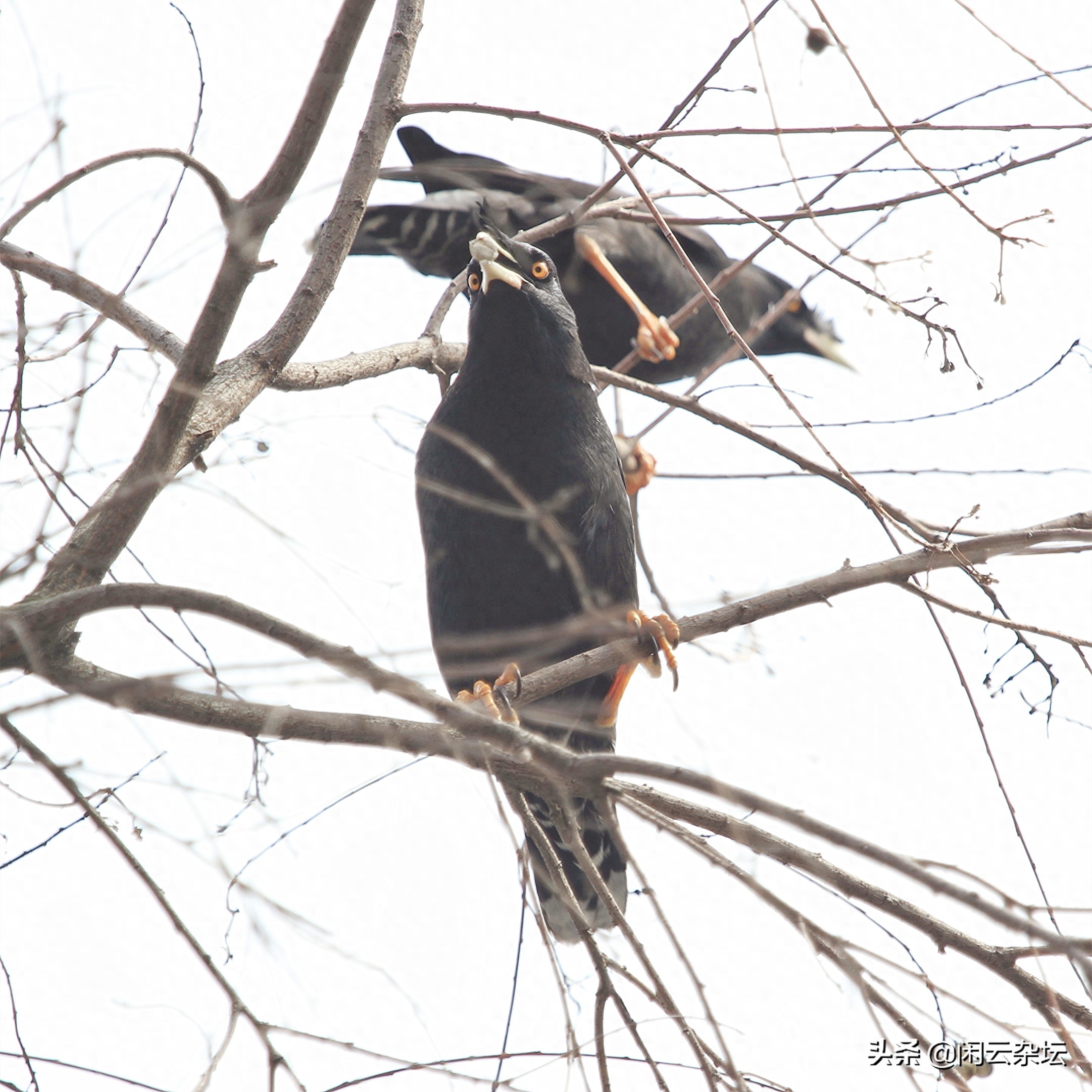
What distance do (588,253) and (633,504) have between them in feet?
5.98

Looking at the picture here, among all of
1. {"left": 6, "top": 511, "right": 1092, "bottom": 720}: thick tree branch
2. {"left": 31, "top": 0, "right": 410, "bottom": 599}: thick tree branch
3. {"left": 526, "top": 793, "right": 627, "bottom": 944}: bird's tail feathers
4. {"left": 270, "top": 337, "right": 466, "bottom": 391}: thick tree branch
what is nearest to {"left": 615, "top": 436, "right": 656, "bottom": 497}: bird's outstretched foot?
{"left": 270, "top": 337, "right": 466, "bottom": 391}: thick tree branch

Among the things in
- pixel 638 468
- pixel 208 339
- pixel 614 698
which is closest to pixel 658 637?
pixel 614 698

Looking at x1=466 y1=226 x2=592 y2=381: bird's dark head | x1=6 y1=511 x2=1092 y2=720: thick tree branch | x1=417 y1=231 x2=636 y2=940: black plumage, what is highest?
x1=466 y1=226 x2=592 y2=381: bird's dark head

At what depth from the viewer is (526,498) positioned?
335cm

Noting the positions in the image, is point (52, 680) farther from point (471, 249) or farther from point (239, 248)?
point (471, 249)

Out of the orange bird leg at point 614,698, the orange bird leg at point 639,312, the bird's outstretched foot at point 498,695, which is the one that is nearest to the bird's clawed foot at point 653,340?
the orange bird leg at point 639,312

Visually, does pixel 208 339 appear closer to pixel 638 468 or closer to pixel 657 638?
pixel 657 638

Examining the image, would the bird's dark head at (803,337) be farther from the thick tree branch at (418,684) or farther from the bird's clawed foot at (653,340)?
Result: the thick tree branch at (418,684)

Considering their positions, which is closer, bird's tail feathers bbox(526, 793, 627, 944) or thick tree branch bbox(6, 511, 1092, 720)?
thick tree branch bbox(6, 511, 1092, 720)

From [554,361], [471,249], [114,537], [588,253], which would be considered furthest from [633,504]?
[114,537]

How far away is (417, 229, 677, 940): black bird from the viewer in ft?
11.2

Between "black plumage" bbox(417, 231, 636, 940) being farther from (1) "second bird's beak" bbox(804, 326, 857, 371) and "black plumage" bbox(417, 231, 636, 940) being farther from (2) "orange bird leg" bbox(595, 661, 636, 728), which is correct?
(1) "second bird's beak" bbox(804, 326, 857, 371)

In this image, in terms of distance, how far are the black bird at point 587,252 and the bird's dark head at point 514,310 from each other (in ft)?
3.51

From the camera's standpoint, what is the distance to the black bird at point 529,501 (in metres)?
3.42
